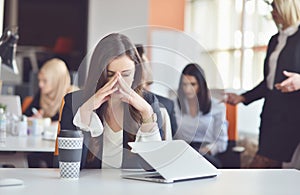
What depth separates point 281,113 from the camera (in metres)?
3.22

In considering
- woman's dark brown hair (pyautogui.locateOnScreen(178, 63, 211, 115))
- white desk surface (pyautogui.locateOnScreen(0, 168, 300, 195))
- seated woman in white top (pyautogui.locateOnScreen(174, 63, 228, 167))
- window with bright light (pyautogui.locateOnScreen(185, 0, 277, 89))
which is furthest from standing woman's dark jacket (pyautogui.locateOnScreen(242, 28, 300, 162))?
white desk surface (pyautogui.locateOnScreen(0, 168, 300, 195))

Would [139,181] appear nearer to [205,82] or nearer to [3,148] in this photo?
[205,82]

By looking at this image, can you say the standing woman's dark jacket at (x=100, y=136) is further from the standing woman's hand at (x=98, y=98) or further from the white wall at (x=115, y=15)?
the white wall at (x=115, y=15)

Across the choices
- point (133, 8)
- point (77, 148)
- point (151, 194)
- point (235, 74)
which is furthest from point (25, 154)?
point (133, 8)

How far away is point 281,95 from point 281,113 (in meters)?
0.11

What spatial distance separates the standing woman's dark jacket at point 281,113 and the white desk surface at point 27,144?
1273 millimetres

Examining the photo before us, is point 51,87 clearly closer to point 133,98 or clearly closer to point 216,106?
point 216,106

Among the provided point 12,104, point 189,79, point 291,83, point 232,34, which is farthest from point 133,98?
point 232,34

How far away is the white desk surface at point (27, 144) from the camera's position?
2.82m

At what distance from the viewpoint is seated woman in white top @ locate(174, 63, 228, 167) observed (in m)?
1.85

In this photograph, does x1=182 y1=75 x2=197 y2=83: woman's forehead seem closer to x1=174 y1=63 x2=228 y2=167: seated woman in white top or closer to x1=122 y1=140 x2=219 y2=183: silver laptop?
x1=174 y1=63 x2=228 y2=167: seated woman in white top

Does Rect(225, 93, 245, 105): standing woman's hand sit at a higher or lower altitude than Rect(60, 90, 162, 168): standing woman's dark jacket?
lower

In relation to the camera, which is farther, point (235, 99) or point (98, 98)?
point (235, 99)

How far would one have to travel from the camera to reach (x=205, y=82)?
202cm
